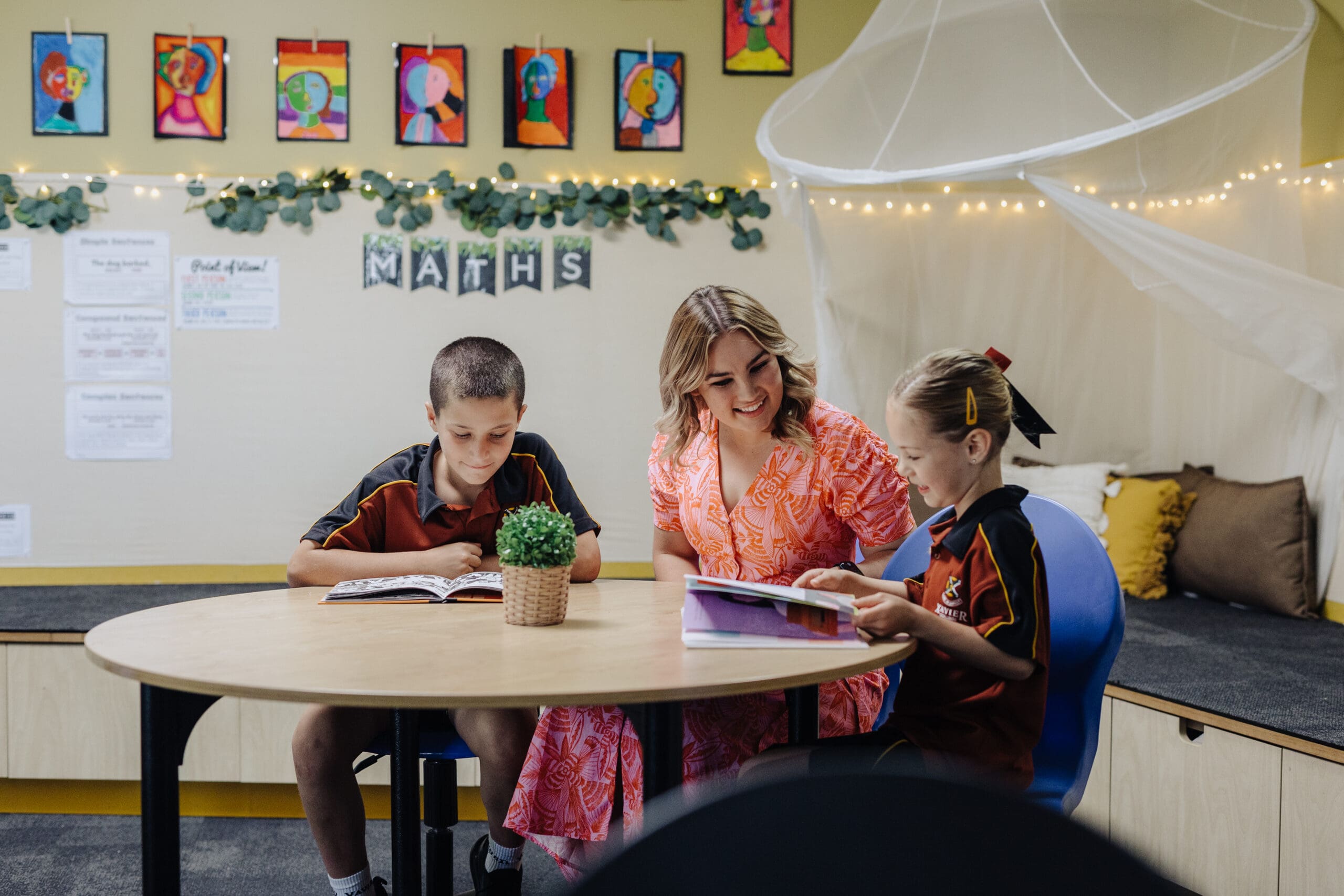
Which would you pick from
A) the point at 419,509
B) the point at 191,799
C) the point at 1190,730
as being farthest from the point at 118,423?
the point at 1190,730

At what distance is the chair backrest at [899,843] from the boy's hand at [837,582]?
42.8 inches

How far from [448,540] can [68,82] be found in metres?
2.29

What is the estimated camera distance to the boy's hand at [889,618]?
124 cm

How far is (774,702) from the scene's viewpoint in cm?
156

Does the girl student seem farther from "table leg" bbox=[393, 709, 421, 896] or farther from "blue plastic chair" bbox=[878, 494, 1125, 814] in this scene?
"table leg" bbox=[393, 709, 421, 896]

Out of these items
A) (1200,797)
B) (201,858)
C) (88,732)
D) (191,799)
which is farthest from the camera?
(191,799)

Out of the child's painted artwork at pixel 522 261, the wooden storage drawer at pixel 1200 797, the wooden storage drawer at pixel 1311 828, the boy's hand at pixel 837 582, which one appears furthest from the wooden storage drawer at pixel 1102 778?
the child's painted artwork at pixel 522 261

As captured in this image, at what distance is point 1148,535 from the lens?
2.93 metres

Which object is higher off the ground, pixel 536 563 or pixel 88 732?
pixel 536 563

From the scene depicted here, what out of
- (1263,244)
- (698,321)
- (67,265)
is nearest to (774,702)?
(698,321)

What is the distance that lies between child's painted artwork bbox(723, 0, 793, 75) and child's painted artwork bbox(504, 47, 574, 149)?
1.71ft

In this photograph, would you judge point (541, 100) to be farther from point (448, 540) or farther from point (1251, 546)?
point (1251, 546)

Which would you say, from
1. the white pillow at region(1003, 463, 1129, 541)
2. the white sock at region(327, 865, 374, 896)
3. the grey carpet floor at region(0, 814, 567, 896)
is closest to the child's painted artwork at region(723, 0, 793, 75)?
the white pillow at region(1003, 463, 1129, 541)

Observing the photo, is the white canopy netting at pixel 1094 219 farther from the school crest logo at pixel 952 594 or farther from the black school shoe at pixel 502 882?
the black school shoe at pixel 502 882
